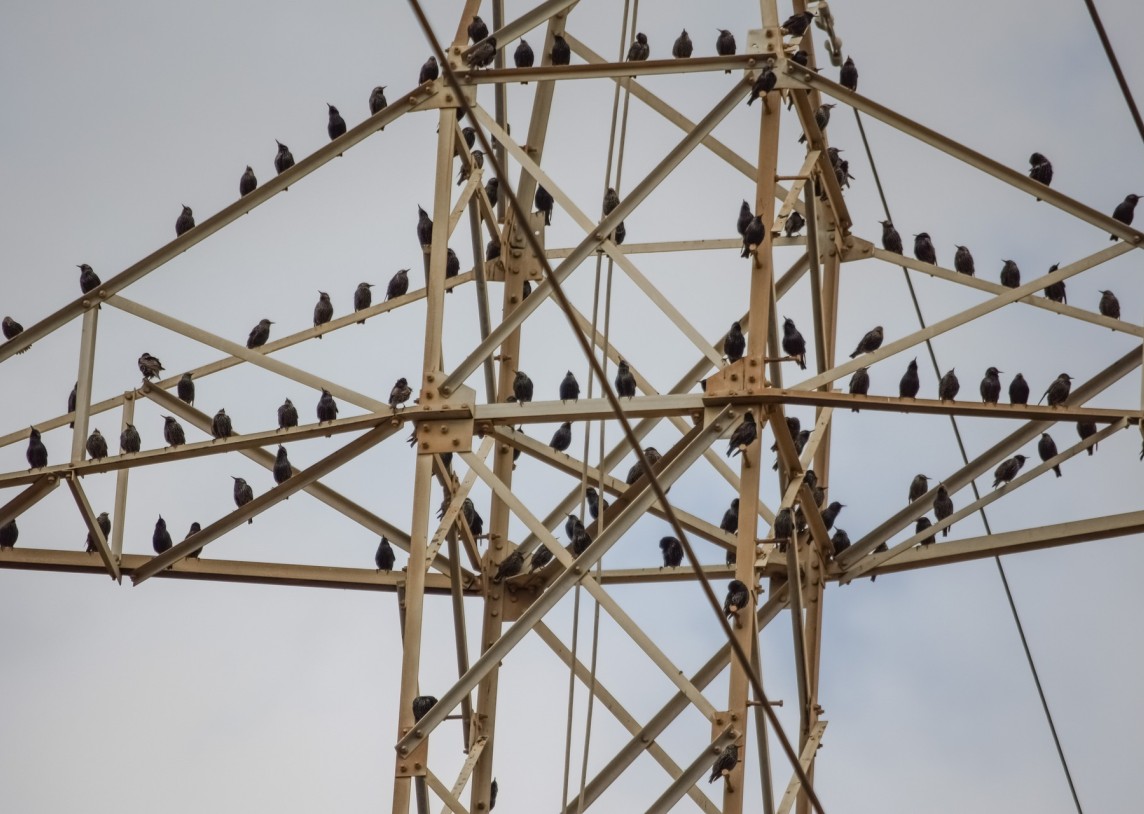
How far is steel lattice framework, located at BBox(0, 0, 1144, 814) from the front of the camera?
16.2m

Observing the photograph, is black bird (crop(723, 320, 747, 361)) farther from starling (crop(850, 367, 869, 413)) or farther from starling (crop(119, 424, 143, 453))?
starling (crop(119, 424, 143, 453))

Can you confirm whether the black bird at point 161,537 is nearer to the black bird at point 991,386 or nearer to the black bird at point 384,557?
the black bird at point 384,557

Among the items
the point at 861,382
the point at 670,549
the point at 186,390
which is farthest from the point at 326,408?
the point at 861,382

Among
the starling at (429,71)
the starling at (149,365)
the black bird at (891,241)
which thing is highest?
the starling at (429,71)

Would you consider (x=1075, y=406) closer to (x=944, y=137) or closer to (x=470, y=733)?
(x=944, y=137)

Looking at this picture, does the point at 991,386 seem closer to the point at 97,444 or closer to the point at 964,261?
the point at 964,261

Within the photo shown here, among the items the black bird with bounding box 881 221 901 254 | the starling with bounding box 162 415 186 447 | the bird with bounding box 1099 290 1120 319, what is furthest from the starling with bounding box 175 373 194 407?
the bird with bounding box 1099 290 1120 319

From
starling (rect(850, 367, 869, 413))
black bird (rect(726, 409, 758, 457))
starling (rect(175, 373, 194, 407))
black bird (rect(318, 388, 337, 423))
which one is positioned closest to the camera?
black bird (rect(726, 409, 758, 457))

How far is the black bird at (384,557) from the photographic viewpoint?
21.1 meters

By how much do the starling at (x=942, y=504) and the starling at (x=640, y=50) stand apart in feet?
19.3

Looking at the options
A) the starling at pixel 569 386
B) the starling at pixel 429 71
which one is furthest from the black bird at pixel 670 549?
the starling at pixel 429 71

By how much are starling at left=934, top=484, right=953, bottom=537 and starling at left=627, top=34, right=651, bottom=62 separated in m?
5.87

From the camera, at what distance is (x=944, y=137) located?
57.6 ft

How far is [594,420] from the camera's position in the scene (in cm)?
1691
